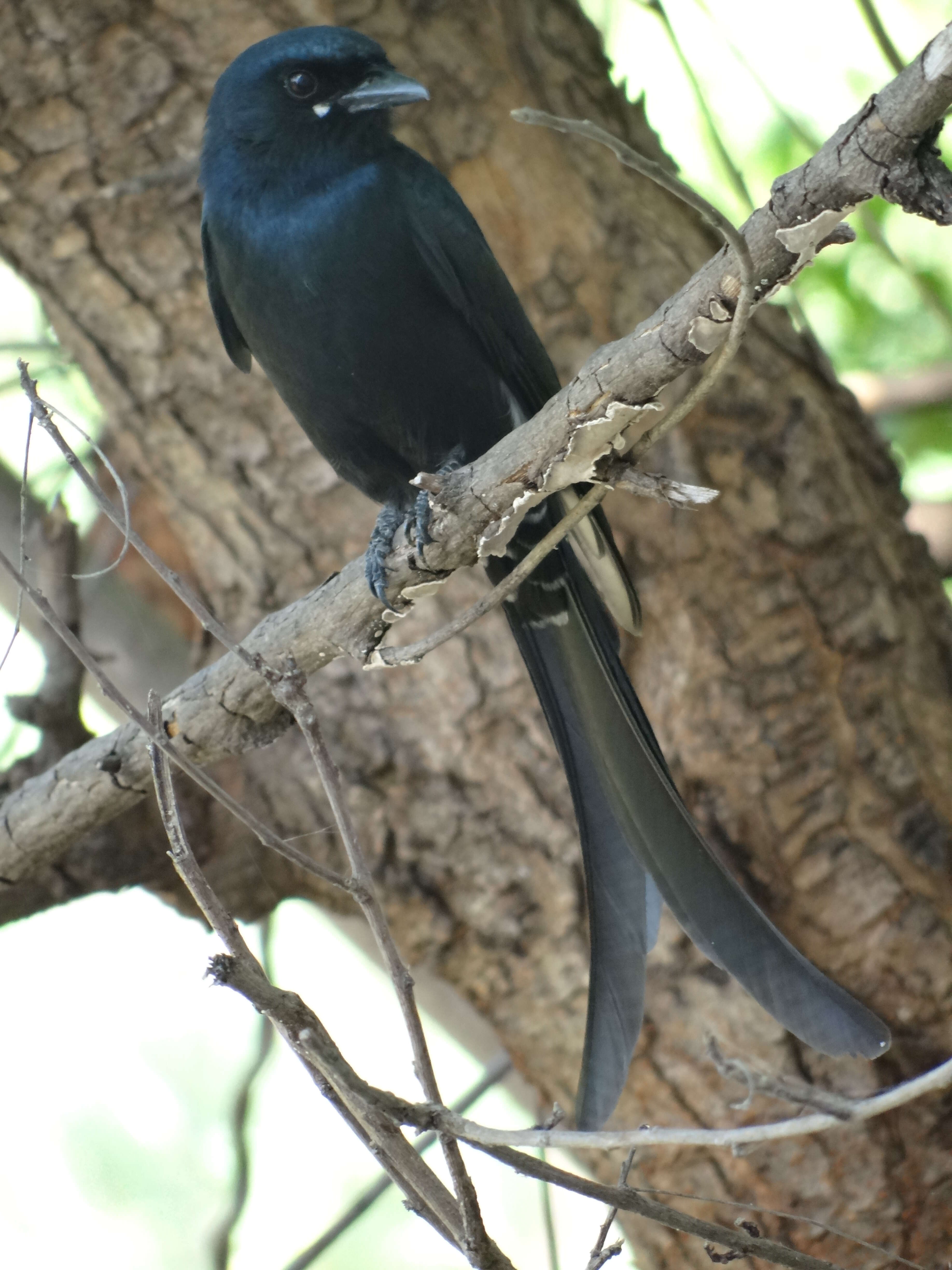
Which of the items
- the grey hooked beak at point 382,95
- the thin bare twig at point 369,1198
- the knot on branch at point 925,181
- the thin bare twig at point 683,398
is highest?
the grey hooked beak at point 382,95

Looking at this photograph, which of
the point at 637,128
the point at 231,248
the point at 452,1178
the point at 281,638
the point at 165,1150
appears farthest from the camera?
the point at 165,1150

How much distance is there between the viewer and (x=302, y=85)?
6.04 ft

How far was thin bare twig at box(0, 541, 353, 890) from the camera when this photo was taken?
39.9 inches

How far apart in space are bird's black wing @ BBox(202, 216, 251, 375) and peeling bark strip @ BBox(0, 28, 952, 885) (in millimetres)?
611

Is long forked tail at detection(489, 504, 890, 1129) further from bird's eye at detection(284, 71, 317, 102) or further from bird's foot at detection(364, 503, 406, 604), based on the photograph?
bird's eye at detection(284, 71, 317, 102)

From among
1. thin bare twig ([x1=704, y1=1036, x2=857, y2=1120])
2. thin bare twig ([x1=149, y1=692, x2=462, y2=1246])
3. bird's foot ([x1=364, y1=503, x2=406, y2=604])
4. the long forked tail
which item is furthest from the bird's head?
thin bare twig ([x1=704, y1=1036, x2=857, y2=1120])

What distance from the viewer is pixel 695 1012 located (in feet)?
6.84

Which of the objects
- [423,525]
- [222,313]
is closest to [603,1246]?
[423,525]

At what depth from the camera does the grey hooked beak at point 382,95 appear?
177 centimetres

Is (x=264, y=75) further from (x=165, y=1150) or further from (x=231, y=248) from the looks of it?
(x=165, y=1150)

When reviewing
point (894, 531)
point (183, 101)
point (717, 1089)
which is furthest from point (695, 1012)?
point (183, 101)

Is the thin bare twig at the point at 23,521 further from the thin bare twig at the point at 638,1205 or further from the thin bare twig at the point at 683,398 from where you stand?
the thin bare twig at the point at 638,1205

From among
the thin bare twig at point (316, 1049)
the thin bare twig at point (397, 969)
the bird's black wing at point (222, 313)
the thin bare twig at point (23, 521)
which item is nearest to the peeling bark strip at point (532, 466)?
the thin bare twig at point (23, 521)

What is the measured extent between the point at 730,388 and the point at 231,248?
99 cm
